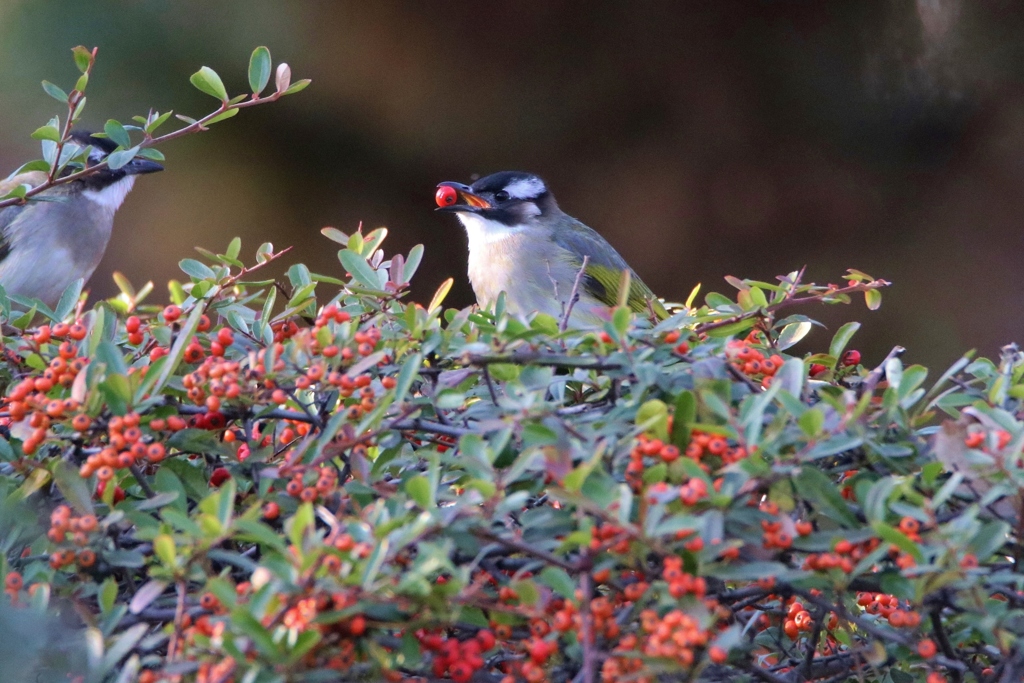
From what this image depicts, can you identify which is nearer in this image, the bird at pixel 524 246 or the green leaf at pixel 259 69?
the green leaf at pixel 259 69

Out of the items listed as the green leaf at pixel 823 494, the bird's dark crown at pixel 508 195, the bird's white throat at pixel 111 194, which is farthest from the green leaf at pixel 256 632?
the bird's white throat at pixel 111 194

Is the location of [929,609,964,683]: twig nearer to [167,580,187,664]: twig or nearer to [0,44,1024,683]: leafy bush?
[0,44,1024,683]: leafy bush

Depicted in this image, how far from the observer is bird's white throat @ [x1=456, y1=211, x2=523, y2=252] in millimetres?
4762

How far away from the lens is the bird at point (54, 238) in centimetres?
477

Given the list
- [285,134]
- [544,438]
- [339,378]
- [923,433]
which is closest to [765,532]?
[544,438]

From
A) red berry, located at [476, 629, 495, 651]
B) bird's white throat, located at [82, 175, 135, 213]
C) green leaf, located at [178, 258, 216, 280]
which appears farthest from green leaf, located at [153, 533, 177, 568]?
bird's white throat, located at [82, 175, 135, 213]

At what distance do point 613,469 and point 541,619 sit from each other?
26 cm

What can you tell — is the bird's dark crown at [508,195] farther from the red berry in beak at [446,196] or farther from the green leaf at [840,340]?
the green leaf at [840,340]

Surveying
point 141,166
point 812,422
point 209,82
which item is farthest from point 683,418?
point 141,166

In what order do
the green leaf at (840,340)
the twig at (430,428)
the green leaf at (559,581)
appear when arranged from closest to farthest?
1. the green leaf at (559,581)
2. the twig at (430,428)
3. the green leaf at (840,340)

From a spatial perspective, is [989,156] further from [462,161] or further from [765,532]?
[765,532]

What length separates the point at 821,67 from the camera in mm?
5340


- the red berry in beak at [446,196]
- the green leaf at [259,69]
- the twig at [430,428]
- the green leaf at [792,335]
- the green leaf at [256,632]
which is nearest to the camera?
the green leaf at [256,632]

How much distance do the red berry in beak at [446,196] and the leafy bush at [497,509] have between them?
267 centimetres
